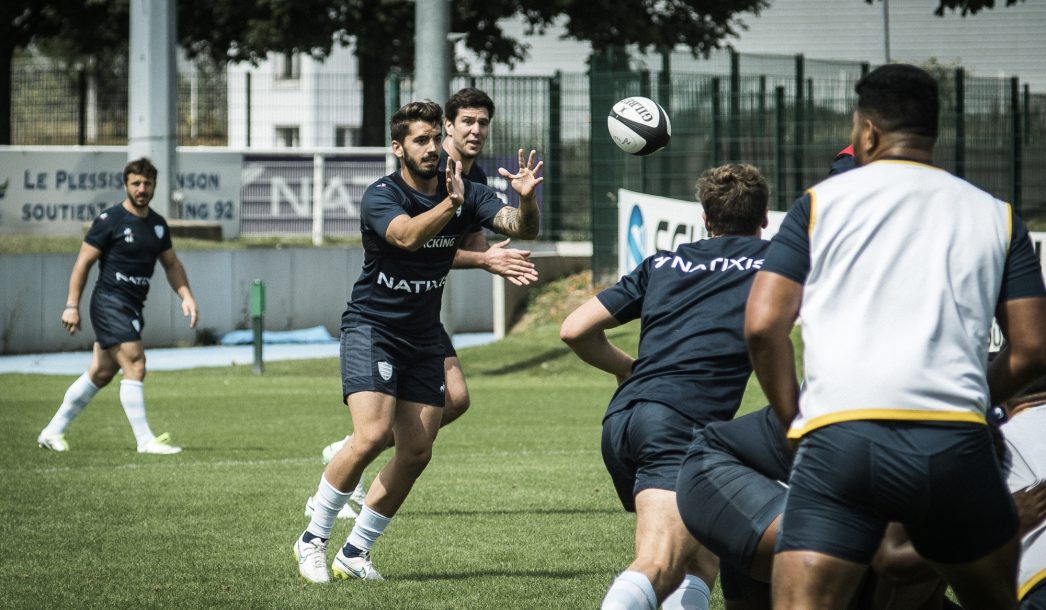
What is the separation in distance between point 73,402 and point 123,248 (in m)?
1.27

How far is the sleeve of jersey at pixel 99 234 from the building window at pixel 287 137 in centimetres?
1857

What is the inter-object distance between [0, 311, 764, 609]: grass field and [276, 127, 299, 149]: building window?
15130 mm

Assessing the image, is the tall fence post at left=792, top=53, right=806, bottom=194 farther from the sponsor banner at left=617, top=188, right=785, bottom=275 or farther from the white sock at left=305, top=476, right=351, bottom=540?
the white sock at left=305, top=476, right=351, bottom=540

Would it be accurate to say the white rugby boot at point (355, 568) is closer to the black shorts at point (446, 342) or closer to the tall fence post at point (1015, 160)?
the black shorts at point (446, 342)

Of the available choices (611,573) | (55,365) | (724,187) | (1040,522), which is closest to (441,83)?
(55,365)

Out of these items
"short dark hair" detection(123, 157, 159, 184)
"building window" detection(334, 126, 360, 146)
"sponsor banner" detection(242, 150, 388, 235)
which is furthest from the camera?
"building window" detection(334, 126, 360, 146)

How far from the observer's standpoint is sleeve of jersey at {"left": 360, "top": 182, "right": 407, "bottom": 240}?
21.1ft

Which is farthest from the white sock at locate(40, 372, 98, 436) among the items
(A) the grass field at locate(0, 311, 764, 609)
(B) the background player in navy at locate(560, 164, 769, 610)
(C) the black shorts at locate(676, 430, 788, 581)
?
(C) the black shorts at locate(676, 430, 788, 581)

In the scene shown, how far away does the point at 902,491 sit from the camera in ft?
11.6

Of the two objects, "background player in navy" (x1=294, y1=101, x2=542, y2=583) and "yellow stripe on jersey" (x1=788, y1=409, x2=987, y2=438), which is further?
"background player in navy" (x1=294, y1=101, x2=542, y2=583)

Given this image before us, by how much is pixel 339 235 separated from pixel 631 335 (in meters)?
8.49

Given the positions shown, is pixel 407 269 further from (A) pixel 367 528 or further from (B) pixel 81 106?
(B) pixel 81 106

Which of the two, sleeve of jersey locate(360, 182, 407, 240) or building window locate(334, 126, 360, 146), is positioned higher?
building window locate(334, 126, 360, 146)

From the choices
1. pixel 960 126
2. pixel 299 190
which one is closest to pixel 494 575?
pixel 960 126
